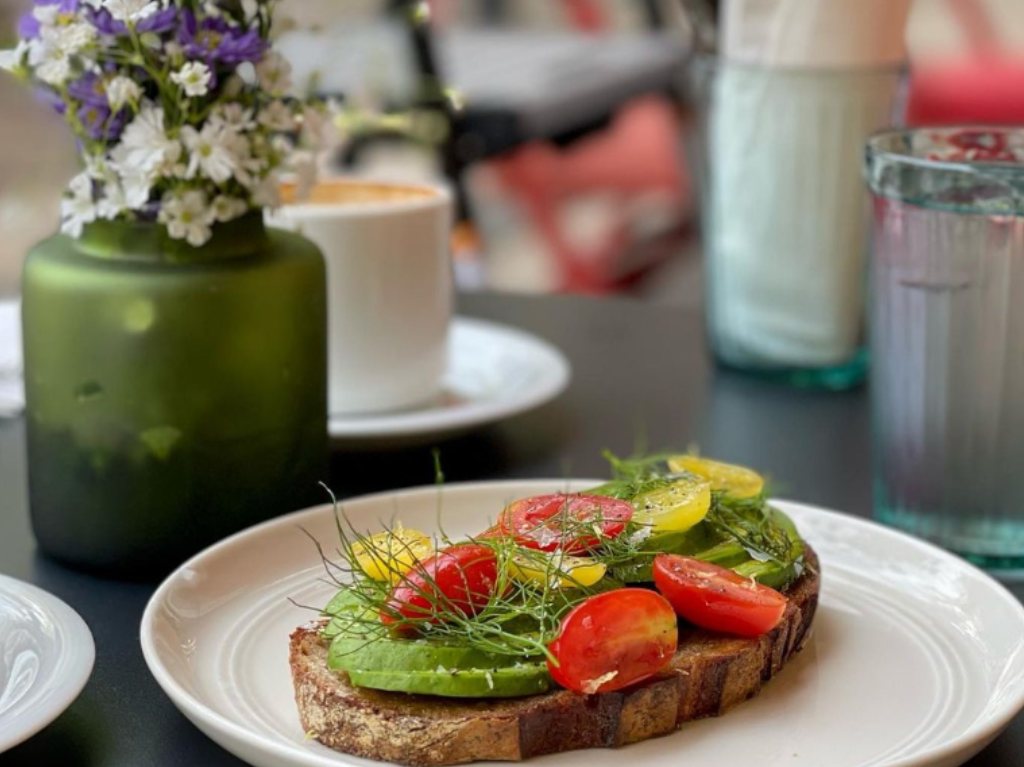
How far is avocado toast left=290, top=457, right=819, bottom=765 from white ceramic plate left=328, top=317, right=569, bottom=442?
0.39 metres

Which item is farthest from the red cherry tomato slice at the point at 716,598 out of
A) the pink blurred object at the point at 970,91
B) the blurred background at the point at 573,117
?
the pink blurred object at the point at 970,91

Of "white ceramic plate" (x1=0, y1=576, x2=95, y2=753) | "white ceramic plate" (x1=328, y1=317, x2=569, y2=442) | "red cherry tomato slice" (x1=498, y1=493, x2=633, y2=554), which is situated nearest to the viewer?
"white ceramic plate" (x1=0, y1=576, x2=95, y2=753)

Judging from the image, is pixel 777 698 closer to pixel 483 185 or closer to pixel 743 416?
pixel 743 416

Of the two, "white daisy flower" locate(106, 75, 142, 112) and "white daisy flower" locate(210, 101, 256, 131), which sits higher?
"white daisy flower" locate(106, 75, 142, 112)

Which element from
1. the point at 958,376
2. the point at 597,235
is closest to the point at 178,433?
the point at 958,376

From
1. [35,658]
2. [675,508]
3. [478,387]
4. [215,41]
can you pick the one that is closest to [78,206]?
[215,41]

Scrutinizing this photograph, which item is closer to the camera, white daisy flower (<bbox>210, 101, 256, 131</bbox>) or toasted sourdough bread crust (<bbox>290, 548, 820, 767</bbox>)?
toasted sourdough bread crust (<bbox>290, 548, 820, 767</bbox>)

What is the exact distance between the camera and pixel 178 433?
96 cm

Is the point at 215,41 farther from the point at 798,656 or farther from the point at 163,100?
the point at 798,656

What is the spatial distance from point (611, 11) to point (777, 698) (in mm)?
4479

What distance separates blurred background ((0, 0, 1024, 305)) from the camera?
3287 millimetres

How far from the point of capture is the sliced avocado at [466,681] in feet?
2.29

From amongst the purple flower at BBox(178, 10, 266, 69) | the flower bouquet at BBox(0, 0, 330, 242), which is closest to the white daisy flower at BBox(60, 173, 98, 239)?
the flower bouquet at BBox(0, 0, 330, 242)

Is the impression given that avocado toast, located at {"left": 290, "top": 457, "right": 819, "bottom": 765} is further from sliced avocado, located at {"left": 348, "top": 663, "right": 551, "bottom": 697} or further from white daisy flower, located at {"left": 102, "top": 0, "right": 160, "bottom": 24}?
white daisy flower, located at {"left": 102, "top": 0, "right": 160, "bottom": 24}
